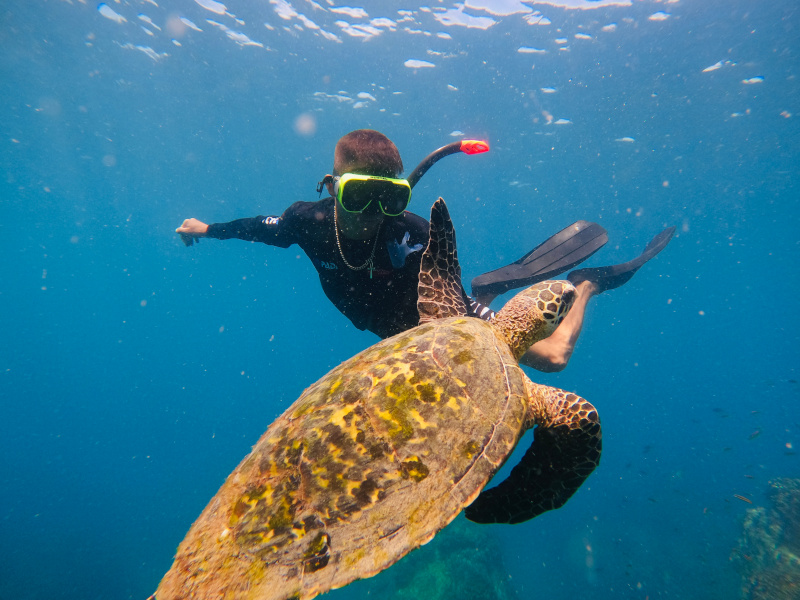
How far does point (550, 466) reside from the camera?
9.86 ft

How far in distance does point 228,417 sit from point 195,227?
2156 inches

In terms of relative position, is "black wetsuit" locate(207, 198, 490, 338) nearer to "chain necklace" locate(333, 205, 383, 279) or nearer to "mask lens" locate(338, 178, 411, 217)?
"chain necklace" locate(333, 205, 383, 279)

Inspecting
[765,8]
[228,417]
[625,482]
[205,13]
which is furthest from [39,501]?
[765,8]

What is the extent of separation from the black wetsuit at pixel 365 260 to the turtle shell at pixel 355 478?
1.77 m

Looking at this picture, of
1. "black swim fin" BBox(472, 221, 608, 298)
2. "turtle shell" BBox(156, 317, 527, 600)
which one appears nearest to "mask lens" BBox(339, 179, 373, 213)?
"turtle shell" BBox(156, 317, 527, 600)

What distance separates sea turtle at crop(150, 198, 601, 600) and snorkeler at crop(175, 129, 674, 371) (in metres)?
1.47

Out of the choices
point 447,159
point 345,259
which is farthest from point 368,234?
point 447,159

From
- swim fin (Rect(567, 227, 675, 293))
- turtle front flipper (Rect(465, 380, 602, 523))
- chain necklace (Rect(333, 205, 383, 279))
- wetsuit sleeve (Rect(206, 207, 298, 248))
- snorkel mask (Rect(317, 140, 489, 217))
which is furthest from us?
swim fin (Rect(567, 227, 675, 293))

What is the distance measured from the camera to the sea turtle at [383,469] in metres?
1.83

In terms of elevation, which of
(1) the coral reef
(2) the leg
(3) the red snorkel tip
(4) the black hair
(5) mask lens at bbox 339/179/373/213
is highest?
(3) the red snorkel tip

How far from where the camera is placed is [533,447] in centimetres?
321

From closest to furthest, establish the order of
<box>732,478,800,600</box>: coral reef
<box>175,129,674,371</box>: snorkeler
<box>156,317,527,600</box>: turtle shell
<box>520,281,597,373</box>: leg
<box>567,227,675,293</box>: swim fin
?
1. <box>156,317,527,600</box>: turtle shell
2. <box>175,129,674,371</box>: snorkeler
3. <box>520,281,597,373</box>: leg
4. <box>567,227,675,293</box>: swim fin
5. <box>732,478,800,600</box>: coral reef

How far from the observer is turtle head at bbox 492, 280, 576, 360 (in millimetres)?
3475

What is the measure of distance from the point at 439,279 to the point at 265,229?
104 inches
